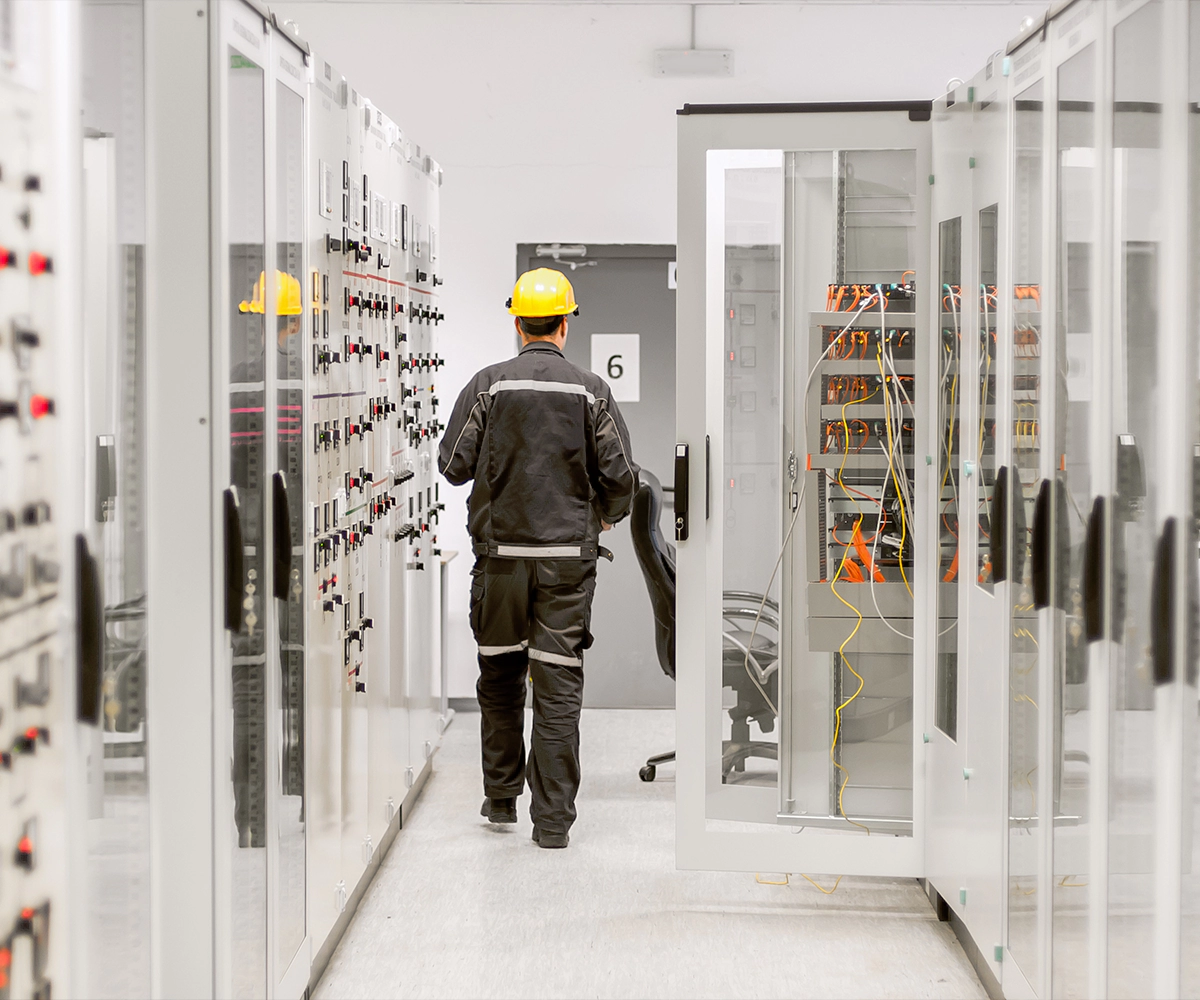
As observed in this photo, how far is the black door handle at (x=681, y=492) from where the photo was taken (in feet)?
10.0

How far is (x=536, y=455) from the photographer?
359 centimetres

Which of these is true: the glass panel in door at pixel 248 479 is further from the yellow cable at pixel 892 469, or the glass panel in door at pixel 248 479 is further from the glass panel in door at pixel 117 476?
the yellow cable at pixel 892 469

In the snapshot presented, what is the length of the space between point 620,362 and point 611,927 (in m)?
2.84

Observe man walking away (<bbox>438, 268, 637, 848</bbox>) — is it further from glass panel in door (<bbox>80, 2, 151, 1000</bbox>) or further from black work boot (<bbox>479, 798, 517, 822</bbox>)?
glass panel in door (<bbox>80, 2, 151, 1000</bbox>)

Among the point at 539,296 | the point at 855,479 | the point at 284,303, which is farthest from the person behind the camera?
the point at 539,296

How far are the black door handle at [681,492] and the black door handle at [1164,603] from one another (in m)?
1.45

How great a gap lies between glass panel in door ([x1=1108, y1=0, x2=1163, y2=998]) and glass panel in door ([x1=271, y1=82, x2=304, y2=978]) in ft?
4.82

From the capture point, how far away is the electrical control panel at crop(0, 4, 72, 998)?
1.40 m

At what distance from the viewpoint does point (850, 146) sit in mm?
3029

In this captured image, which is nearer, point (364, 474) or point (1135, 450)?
point (1135, 450)

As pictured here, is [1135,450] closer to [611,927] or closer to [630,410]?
[611,927]

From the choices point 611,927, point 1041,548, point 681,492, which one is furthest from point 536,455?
point 1041,548

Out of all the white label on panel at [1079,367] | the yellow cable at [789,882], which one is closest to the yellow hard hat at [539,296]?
the yellow cable at [789,882]

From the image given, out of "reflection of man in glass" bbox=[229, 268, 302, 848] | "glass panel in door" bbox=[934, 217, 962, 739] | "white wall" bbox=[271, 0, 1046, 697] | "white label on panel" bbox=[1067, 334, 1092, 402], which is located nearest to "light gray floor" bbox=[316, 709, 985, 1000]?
"glass panel in door" bbox=[934, 217, 962, 739]
